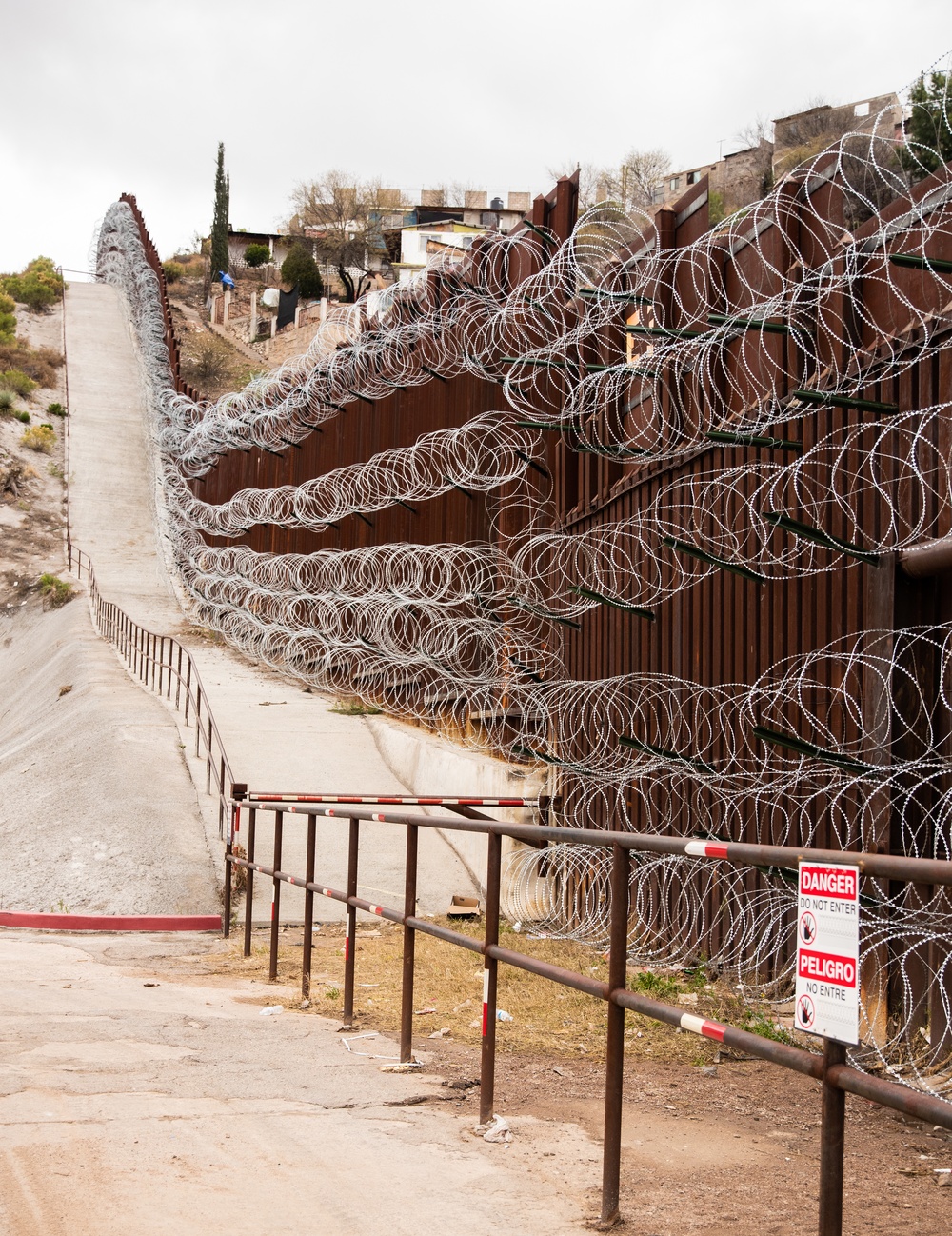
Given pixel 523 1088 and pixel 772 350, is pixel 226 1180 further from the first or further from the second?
pixel 772 350

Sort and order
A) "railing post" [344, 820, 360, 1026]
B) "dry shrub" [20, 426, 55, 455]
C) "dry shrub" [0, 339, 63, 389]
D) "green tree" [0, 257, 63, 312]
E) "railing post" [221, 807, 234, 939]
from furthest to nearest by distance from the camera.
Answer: "green tree" [0, 257, 63, 312], "dry shrub" [0, 339, 63, 389], "dry shrub" [20, 426, 55, 455], "railing post" [221, 807, 234, 939], "railing post" [344, 820, 360, 1026]

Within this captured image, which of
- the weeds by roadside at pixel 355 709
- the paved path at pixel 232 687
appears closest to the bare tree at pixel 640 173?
the paved path at pixel 232 687

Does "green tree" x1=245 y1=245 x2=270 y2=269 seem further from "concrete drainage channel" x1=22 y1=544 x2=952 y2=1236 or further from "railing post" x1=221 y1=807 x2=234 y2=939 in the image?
"concrete drainage channel" x1=22 y1=544 x2=952 y2=1236

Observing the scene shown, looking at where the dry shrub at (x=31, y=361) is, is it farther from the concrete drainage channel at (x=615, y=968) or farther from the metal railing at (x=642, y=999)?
the metal railing at (x=642, y=999)

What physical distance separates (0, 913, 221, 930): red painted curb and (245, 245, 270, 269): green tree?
74.2 m

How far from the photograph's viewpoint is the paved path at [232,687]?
1256cm

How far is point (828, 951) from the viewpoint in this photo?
2771 millimetres

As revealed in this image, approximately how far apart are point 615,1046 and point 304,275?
231 ft

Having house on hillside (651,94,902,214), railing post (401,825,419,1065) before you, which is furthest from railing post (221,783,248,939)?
house on hillside (651,94,902,214)

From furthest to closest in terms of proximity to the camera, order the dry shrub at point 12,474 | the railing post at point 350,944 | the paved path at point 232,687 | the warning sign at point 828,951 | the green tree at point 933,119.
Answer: the dry shrub at point 12,474
the paved path at point 232,687
the railing post at point 350,944
the green tree at point 933,119
the warning sign at point 828,951

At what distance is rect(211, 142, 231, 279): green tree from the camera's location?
78188 mm

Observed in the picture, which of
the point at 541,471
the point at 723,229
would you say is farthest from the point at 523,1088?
the point at 541,471

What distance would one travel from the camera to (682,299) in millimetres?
9641

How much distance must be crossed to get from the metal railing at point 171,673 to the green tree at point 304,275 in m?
40.1
